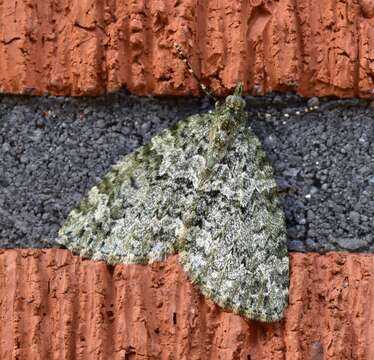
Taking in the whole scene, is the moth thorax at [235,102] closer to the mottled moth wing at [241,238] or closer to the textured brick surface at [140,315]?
the mottled moth wing at [241,238]

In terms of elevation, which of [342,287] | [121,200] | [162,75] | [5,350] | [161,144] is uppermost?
[162,75]

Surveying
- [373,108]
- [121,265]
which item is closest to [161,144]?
[121,265]

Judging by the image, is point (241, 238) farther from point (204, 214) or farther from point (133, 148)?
point (133, 148)

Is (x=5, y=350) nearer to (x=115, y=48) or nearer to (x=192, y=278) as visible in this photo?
(x=192, y=278)

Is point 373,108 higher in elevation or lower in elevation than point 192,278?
higher

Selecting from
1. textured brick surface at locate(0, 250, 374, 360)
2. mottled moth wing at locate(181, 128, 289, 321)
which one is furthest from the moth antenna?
textured brick surface at locate(0, 250, 374, 360)

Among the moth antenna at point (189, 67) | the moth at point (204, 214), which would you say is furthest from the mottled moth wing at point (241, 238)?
the moth antenna at point (189, 67)

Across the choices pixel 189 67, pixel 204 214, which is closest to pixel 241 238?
pixel 204 214
